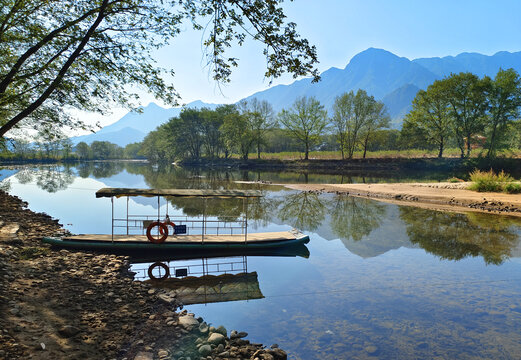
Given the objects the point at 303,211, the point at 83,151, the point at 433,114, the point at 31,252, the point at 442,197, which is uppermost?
the point at 433,114

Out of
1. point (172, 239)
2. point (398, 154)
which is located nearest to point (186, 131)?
point (398, 154)

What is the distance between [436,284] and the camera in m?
12.5

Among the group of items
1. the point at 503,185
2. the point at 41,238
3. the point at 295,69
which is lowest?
the point at 41,238

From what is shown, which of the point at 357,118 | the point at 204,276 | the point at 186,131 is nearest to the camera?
the point at 204,276

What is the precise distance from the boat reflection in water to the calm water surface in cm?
17

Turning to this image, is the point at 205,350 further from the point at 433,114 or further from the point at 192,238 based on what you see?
the point at 433,114

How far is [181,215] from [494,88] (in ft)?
217

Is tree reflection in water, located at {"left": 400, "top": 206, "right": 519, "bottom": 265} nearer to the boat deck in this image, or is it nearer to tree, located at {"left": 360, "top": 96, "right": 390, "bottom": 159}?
the boat deck

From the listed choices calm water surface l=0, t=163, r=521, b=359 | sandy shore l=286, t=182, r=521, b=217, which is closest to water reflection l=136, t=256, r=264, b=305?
calm water surface l=0, t=163, r=521, b=359

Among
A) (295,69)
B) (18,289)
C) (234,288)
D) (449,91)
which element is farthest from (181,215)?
(449,91)

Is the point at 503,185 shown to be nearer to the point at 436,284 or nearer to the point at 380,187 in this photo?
the point at 380,187

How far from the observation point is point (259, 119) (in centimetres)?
8988

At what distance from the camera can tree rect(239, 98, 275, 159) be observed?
8981 centimetres

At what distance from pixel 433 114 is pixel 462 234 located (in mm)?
55052
